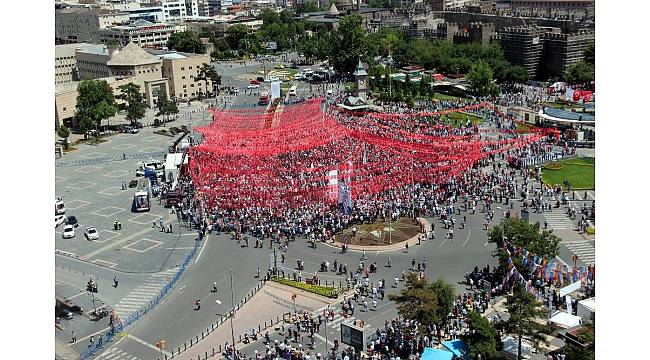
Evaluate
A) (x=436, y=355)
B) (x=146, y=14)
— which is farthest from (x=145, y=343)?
(x=146, y=14)

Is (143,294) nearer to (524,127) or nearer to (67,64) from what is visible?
(524,127)

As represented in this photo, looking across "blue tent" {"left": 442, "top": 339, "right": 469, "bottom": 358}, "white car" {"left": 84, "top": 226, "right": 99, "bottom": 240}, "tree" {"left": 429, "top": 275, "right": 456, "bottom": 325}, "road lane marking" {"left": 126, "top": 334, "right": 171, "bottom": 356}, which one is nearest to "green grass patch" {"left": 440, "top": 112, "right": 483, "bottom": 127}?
"white car" {"left": 84, "top": 226, "right": 99, "bottom": 240}

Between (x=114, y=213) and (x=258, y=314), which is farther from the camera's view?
(x=114, y=213)

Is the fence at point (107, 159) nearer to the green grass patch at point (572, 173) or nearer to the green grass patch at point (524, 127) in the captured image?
the green grass patch at point (524, 127)

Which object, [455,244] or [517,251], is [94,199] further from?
[517,251]

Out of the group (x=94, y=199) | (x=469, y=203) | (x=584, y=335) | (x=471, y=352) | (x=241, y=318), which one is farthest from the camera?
(x=94, y=199)

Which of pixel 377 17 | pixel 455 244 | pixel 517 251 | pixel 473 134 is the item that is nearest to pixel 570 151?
pixel 473 134
